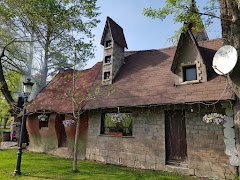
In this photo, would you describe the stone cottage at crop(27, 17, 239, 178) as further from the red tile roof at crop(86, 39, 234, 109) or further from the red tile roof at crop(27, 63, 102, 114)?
the red tile roof at crop(27, 63, 102, 114)

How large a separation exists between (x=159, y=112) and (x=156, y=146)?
5.22 ft

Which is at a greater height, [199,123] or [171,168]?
[199,123]

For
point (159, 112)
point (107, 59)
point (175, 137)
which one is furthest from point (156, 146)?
point (107, 59)

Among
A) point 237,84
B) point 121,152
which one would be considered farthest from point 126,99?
point 237,84

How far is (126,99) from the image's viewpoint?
11680 mm

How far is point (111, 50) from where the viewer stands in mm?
14719

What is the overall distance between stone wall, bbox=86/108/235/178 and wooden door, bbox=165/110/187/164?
26 centimetres

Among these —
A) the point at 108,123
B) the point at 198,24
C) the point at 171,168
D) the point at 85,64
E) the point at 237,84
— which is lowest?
the point at 171,168

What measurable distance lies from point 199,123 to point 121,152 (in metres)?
4.23

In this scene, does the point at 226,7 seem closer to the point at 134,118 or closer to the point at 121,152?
the point at 134,118

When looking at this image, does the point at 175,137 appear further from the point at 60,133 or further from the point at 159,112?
the point at 60,133

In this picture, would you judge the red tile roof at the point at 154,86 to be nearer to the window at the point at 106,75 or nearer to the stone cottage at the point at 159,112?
the stone cottage at the point at 159,112

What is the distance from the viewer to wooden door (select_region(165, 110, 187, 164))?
10.0 metres

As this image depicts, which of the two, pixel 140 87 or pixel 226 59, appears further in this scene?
pixel 140 87
